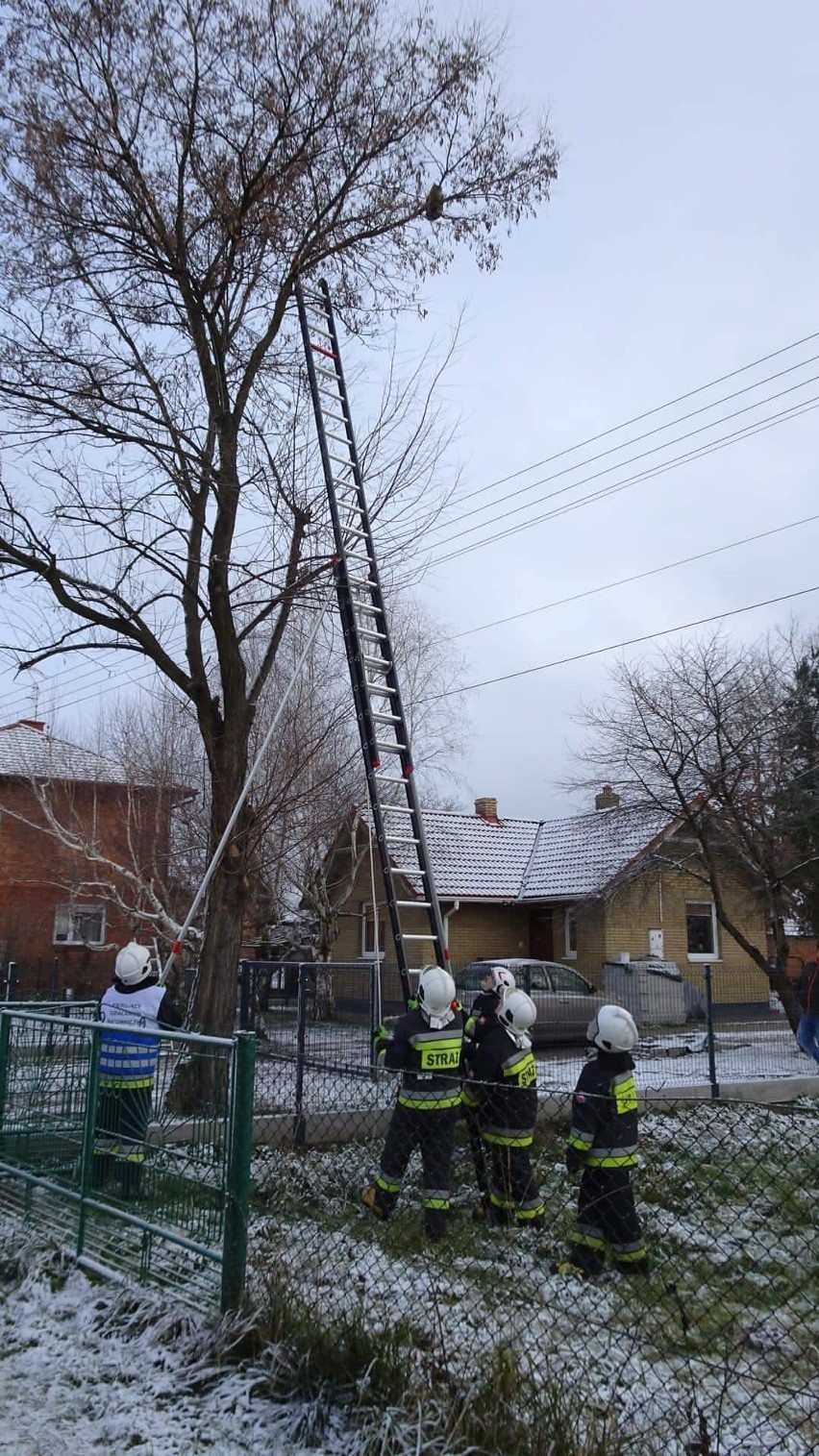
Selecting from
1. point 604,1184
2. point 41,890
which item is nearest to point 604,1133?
point 604,1184

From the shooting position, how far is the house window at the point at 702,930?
922 inches

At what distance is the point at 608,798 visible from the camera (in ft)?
59.5

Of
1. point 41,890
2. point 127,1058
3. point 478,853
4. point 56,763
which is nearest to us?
point 127,1058

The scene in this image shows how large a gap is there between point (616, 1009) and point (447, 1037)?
3.44 feet

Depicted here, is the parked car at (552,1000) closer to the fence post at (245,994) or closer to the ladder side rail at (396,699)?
the fence post at (245,994)

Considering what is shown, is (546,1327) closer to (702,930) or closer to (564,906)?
(564,906)

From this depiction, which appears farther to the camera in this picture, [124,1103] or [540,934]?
[540,934]

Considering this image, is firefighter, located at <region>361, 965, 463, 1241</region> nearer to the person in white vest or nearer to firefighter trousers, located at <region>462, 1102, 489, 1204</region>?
firefighter trousers, located at <region>462, 1102, 489, 1204</region>

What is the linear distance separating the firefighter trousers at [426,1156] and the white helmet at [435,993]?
1.84 feet

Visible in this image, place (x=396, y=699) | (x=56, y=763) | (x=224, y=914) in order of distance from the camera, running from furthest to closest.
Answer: (x=56, y=763) < (x=224, y=914) < (x=396, y=699)

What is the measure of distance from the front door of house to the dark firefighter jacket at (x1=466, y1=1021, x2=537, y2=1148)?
676 inches

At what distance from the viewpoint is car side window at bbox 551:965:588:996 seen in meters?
16.0

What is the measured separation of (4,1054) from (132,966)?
1.09m

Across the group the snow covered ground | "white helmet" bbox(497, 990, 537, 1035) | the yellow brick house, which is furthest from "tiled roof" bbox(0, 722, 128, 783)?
the snow covered ground
